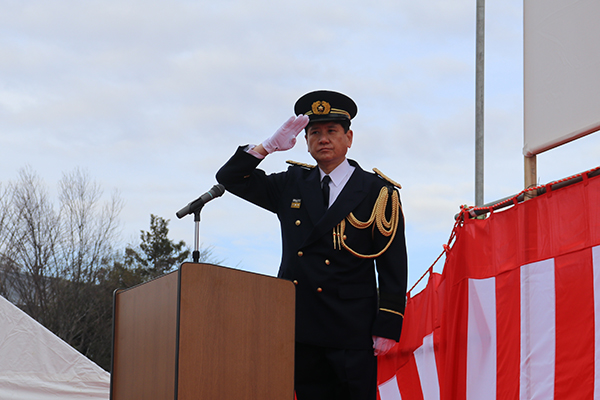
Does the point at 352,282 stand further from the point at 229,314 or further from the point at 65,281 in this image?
the point at 65,281

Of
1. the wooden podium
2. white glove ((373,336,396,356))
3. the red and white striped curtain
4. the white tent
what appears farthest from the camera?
the white tent

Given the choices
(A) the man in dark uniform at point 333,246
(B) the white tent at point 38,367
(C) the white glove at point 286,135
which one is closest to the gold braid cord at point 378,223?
(A) the man in dark uniform at point 333,246

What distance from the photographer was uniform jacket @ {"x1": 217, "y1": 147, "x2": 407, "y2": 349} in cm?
262

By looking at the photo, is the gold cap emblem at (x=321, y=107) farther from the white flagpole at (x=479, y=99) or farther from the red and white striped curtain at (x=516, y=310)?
the white flagpole at (x=479, y=99)

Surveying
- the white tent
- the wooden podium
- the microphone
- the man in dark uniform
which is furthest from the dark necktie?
the white tent

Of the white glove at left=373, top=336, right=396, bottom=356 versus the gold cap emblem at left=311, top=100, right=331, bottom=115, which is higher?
the gold cap emblem at left=311, top=100, right=331, bottom=115

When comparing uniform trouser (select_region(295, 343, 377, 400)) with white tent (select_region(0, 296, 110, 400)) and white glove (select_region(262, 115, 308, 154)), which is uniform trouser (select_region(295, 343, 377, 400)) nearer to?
white glove (select_region(262, 115, 308, 154))

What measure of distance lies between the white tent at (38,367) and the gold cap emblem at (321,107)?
426 cm

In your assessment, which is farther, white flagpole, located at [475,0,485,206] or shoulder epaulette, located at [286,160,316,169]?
white flagpole, located at [475,0,485,206]

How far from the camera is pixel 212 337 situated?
2062 millimetres

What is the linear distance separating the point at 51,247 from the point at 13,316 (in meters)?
16.2

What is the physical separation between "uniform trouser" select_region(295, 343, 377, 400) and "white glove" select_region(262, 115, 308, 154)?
0.82 m

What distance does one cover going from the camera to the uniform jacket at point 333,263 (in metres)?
2.62

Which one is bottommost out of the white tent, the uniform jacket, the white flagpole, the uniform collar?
the white tent
